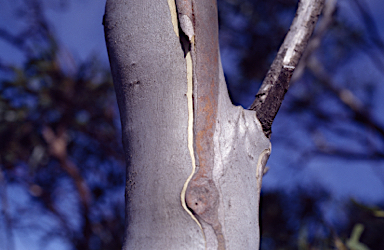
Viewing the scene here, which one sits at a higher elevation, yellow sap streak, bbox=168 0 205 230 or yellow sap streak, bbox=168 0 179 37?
yellow sap streak, bbox=168 0 179 37

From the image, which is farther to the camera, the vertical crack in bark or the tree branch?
the tree branch

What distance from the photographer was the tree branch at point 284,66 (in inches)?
17.5

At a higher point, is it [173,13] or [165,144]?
[173,13]

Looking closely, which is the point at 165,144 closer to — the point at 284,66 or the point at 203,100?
the point at 203,100

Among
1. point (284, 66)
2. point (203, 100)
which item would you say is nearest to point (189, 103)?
point (203, 100)

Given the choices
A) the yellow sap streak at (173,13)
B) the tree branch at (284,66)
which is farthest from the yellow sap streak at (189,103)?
the tree branch at (284,66)

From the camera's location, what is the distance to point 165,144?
0.34 m

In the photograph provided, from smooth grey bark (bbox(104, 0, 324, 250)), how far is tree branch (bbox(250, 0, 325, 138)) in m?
0.04

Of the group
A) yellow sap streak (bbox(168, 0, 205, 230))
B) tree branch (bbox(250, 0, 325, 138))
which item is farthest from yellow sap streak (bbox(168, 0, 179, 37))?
tree branch (bbox(250, 0, 325, 138))

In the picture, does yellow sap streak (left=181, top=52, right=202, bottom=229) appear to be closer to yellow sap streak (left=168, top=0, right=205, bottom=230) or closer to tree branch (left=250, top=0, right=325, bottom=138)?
yellow sap streak (left=168, top=0, right=205, bottom=230)

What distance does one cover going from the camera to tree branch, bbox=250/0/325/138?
446 mm

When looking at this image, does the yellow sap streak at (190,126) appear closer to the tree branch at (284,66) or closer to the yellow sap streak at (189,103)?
the yellow sap streak at (189,103)

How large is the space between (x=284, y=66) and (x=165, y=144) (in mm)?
234

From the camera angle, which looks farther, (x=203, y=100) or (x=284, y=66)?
(x=284, y=66)
